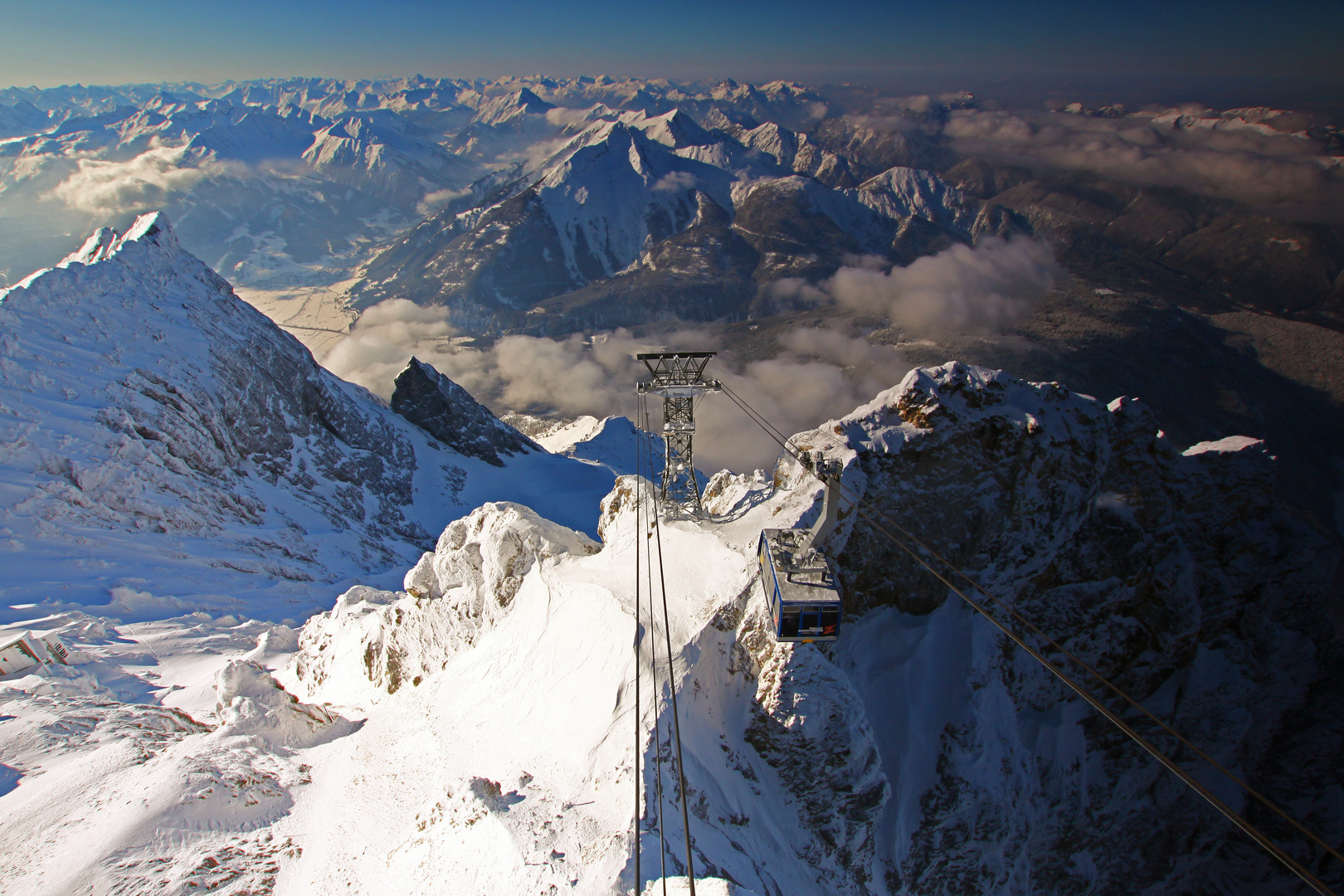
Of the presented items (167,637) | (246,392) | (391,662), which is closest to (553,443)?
(246,392)

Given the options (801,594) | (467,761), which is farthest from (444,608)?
(801,594)

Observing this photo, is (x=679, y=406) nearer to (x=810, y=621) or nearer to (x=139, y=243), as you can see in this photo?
(x=810, y=621)

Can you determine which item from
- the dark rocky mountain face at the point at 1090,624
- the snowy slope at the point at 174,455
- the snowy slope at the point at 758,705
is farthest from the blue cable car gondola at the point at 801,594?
the snowy slope at the point at 174,455

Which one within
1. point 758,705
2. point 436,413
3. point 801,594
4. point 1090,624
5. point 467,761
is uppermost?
point 801,594

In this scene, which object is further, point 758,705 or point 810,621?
point 758,705

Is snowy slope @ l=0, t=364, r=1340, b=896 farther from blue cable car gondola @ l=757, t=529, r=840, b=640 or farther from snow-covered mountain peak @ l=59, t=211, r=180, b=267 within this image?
snow-covered mountain peak @ l=59, t=211, r=180, b=267

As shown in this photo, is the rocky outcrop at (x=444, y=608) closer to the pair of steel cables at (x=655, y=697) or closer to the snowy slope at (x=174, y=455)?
the pair of steel cables at (x=655, y=697)

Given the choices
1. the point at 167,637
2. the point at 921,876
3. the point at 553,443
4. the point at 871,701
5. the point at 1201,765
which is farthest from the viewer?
the point at 553,443

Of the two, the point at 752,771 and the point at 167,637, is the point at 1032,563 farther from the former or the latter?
the point at 167,637
